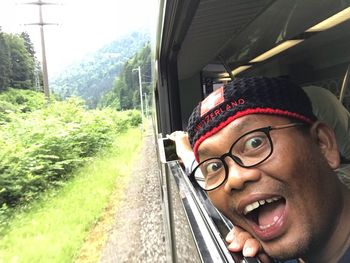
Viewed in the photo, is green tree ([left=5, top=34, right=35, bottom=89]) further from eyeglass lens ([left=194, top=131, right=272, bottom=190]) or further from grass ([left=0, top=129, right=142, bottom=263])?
eyeglass lens ([left=194, top=131, right=272, bottom=190])

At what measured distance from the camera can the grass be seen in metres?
6.71

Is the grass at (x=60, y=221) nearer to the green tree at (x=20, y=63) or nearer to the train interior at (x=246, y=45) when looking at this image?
the train interior at (x=246, y=45)

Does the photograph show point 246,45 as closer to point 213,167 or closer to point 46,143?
point 213,167

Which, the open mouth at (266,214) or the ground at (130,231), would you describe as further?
the ground at (130,231)

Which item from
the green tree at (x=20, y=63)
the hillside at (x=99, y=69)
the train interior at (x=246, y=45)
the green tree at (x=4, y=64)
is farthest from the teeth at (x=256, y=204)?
the green tree at (x=20, y=63)

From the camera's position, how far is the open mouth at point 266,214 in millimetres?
774

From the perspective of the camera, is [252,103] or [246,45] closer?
[252,103]

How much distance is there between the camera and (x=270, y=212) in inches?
31.7

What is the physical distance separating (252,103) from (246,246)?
31 cm

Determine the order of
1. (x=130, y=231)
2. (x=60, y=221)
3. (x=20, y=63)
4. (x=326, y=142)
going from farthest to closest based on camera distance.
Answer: (x=20, y=63), (x=60, y=221), (x=130, y=231), (x=326, y=142)

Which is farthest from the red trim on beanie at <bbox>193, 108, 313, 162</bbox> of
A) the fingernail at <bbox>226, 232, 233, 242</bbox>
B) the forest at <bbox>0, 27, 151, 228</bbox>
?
the forest at <bbox>0, 27, 151, 228</bbox>

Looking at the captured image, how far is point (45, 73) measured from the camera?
23359 mm

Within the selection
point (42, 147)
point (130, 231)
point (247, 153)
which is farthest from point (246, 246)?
point (42, 147)

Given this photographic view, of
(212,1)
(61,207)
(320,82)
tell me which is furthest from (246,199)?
(61,207)
